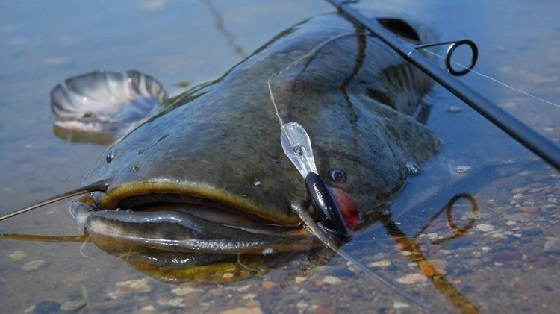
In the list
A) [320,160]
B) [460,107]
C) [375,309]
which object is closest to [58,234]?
[320,160]

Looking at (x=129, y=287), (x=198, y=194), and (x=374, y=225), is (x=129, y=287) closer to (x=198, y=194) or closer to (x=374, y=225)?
(x=198, y=194)

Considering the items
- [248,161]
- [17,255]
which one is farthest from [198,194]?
[17,255]

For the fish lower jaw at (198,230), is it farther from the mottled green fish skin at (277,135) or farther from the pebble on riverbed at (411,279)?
the pebble on riverbed at (411,279)

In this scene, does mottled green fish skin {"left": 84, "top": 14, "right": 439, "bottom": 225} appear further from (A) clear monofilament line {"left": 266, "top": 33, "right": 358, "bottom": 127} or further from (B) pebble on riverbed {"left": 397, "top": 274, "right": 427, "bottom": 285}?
(B) pebble on riverbed {"left": 397, "top": 274, "right": 427, "bottom": 285}

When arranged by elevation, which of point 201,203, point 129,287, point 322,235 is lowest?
point 129,287

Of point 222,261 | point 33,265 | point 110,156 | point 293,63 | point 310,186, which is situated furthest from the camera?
point 293,63

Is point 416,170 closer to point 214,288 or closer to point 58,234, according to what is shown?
point 214,288

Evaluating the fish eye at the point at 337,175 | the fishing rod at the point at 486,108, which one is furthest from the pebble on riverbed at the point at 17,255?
the fishing rod at the point at 486,108
